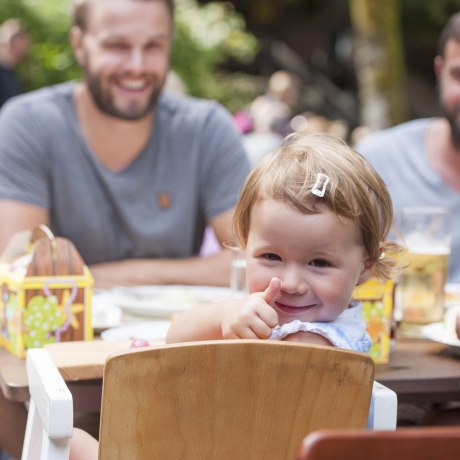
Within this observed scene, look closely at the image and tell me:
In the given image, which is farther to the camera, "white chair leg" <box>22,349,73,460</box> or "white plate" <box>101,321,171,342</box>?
"white plate" <box>101,321,171,342</box>

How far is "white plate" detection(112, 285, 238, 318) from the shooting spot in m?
2.39

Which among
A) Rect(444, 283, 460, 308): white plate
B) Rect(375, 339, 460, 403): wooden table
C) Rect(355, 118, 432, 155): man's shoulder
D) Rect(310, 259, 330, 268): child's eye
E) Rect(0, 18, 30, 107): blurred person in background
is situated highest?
Rect(0, 18, 30, 107): blurred person in background

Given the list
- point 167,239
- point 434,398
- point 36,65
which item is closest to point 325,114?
point 36,65

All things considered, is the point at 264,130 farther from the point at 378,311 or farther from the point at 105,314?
the point at 378,311

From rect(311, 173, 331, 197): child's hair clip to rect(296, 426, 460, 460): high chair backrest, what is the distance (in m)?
0.68

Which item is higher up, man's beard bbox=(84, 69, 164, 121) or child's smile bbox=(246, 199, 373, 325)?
man's beard bbox=(84, 69, 164, 121)

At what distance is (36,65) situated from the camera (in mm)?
11703

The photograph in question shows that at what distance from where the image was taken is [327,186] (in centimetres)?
165

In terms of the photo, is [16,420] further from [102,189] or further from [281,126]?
[281,126]

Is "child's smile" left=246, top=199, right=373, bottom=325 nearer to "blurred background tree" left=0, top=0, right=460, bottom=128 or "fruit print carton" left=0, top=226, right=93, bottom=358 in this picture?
"fruit print carton" left=0, top=226, right=93, bottom=358

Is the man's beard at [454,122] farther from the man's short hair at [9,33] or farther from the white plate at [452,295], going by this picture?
the man's short hair at [9,33]

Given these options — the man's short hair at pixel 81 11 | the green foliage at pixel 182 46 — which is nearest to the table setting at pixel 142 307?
the man's short hair at pixel 81 11

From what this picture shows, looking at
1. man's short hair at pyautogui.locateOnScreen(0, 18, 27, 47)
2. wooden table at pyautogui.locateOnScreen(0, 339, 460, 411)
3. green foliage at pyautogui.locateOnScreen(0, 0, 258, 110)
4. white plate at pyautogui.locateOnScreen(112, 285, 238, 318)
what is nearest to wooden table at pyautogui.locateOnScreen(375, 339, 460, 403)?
wooden table at pyautogui.locateOnScreen(0, 339, 460, 411)

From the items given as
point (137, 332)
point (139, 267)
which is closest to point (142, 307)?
point (137, 332)
